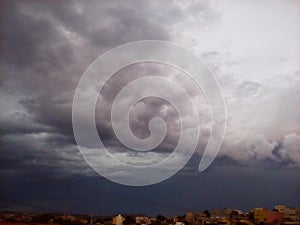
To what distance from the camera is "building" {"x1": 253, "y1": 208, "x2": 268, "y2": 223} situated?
5414 cm

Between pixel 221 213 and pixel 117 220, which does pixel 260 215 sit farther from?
pixel 117 220

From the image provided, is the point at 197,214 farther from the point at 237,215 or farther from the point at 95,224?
the point at 95,224

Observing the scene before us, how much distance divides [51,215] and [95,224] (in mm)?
7397

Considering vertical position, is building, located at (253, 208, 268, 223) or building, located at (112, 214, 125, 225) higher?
building, located at (253, 208, 268, 223)

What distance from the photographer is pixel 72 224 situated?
1807 inches

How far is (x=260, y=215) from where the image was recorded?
5553 cm

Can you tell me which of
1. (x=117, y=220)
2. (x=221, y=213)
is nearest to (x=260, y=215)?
(x=221, y=213)

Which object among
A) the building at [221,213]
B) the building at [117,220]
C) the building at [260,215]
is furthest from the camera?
the building at [221,213]

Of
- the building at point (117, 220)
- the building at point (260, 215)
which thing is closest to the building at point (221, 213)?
the building at point (260, 215)

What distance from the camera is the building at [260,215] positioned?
5414 cm

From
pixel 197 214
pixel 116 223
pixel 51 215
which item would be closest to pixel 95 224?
pixel 116 223

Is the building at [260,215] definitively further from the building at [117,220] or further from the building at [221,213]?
the building at [117,220]

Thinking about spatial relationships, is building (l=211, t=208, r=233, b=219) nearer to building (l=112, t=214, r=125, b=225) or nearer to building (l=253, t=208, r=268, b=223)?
building (l=253, t=208, r=268, b=223)

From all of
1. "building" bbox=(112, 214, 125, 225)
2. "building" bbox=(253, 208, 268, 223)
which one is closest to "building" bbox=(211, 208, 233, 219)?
"building" bbox=(253, 208, 268, 223)
